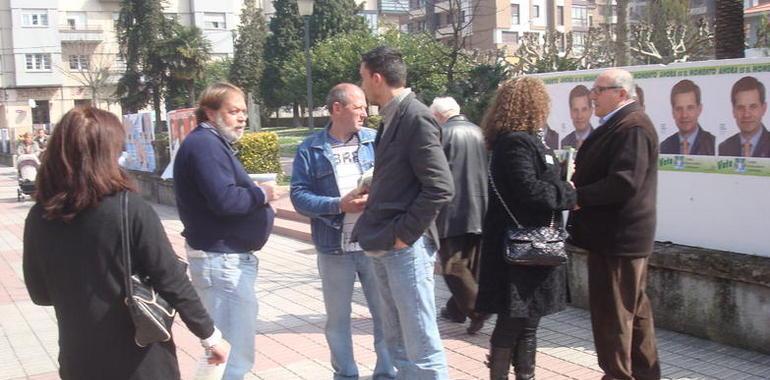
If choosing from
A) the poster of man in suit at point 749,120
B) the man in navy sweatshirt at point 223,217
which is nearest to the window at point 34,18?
the man in navy sweatshirt at point 223,217

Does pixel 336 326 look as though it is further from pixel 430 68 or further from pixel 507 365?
pixel 430 68

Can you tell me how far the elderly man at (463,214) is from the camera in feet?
17.3

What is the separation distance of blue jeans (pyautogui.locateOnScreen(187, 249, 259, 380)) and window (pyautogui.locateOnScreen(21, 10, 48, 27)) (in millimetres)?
59167

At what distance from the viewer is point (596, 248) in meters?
4.00

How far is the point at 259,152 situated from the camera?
1424 centimetres

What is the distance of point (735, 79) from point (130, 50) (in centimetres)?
3688

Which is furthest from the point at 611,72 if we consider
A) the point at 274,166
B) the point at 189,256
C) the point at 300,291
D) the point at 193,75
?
the point at 193,75

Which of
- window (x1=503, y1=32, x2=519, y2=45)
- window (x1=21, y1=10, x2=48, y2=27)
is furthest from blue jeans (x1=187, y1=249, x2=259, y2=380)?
window (x1=503, y1=32, x2=519, y2=45)

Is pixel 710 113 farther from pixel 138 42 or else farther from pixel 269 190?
pixel 138 42

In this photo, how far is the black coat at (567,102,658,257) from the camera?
382cm

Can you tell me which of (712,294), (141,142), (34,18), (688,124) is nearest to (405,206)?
(712,294)

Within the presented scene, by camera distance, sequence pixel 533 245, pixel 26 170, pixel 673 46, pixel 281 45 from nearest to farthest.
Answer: pixel 533 245, pixel 26 170, pixel 673 46, pixel 281 45

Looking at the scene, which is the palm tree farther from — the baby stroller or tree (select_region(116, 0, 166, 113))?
tree (select_region(116, 0, 166, 113))

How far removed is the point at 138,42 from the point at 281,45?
13941 millimetres
